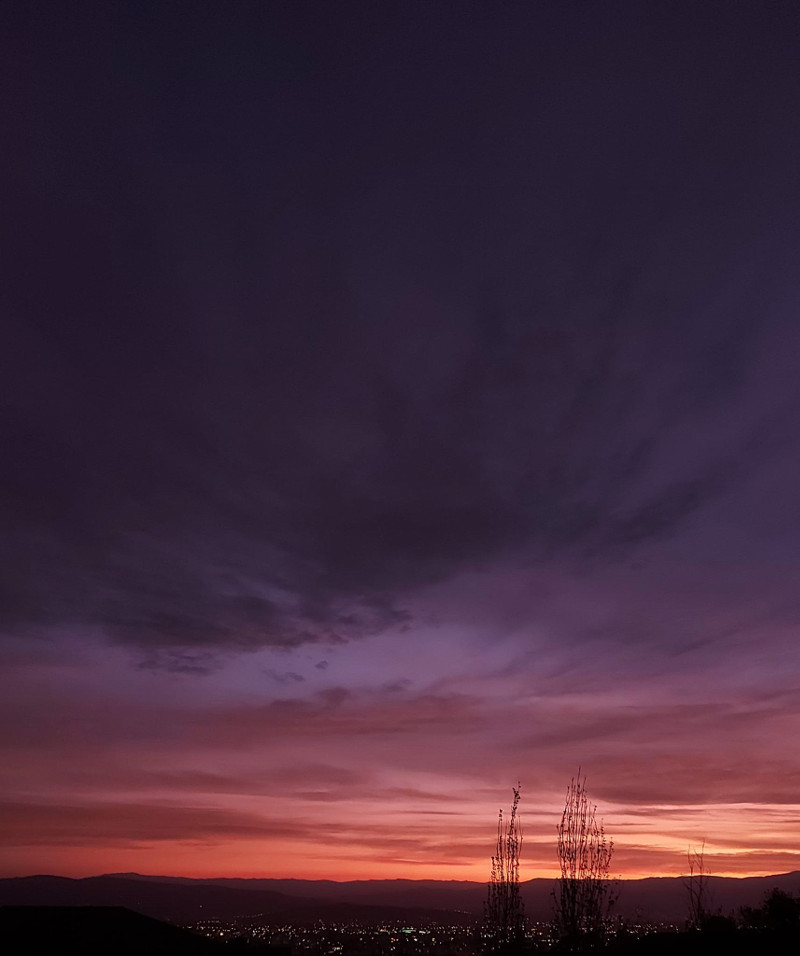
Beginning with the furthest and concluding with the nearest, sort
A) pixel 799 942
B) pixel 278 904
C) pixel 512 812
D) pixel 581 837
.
A: pixel 278 904 < pixel 512 812 < pixel 581 837 < pixel 799 942

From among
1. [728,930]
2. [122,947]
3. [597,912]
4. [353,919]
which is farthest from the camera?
[353,919]

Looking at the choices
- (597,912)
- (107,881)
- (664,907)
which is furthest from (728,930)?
(107,881)

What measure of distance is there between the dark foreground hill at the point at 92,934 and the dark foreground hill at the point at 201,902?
51.2 meters

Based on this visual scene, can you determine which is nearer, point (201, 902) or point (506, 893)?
point (506, 893)

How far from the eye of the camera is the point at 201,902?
3031 inches

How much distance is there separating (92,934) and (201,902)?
7526 centimetres

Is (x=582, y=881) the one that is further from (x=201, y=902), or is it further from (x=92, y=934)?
(x=201, y=902)

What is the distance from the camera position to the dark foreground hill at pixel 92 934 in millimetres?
11883

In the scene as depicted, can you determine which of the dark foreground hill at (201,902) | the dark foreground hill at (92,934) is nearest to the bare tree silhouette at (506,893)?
the dark foreground hill at (92,934)

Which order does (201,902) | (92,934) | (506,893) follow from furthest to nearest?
(201,902)
(506,893)
(92,934)

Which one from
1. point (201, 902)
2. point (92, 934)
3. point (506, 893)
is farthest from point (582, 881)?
point (201, 902)

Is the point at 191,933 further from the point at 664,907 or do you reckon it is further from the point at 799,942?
the point at 664,907

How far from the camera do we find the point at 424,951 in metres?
17.6

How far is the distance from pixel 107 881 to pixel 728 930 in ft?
306
